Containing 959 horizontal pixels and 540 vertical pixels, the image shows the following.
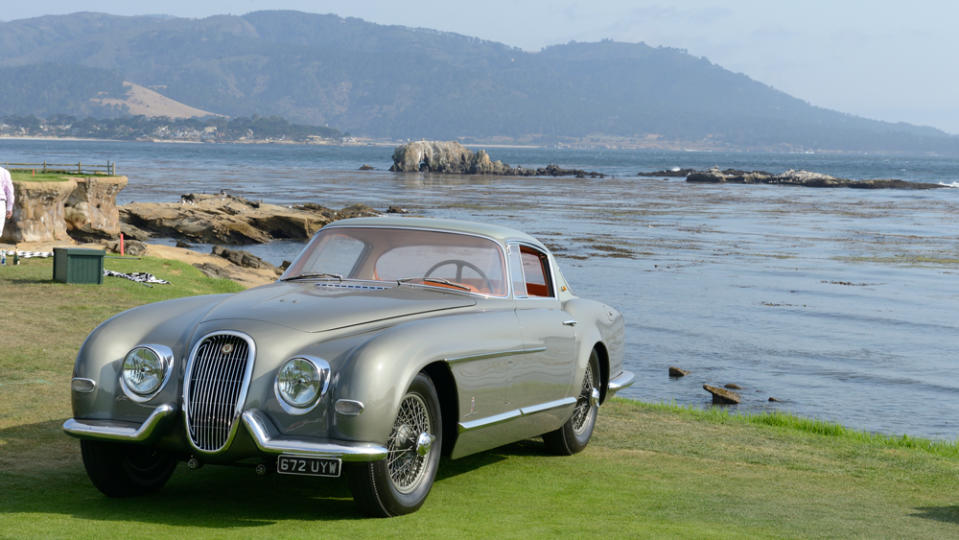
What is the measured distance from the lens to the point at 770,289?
3297 cm

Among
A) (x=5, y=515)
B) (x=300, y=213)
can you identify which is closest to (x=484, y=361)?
(x=5, y=515)

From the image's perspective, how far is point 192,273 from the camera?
25656 mm

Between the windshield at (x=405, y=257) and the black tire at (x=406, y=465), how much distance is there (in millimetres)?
1592

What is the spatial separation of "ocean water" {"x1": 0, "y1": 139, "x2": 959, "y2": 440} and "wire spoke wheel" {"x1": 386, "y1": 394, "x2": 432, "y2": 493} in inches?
416

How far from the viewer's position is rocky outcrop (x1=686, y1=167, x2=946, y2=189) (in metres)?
123

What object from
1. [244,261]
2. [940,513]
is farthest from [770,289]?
[940,513]

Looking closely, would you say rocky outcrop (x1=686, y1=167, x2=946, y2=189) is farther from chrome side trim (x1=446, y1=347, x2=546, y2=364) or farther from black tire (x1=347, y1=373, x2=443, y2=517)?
black tire (x1=347, y1=373, x2=443, y2=517)

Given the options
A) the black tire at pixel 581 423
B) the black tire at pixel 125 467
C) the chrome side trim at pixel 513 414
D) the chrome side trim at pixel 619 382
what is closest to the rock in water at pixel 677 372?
the chrome side trim at pixel 619 382

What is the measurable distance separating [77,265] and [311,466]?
15.9 meters

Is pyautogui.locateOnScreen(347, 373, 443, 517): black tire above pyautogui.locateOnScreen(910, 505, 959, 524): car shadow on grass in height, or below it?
above

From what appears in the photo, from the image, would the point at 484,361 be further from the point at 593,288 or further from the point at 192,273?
the point at 593,288

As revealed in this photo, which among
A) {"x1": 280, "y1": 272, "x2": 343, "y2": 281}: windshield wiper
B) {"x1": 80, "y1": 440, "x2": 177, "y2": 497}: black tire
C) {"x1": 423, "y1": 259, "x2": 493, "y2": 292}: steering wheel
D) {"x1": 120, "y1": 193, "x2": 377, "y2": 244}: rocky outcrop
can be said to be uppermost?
{"x1": 423, "y1": 259, "x2": 493, "y2": 292}: steering wheel

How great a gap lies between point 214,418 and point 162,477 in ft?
4.01

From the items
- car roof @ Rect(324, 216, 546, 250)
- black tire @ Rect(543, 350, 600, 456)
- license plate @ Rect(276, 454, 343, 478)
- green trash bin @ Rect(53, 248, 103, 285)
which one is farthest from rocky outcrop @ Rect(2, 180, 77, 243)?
license plate @ Rect(276, 454, 343, 478)
